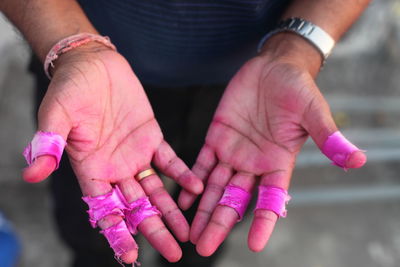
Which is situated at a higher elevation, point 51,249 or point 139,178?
point 139,178

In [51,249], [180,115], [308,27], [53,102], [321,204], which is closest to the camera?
[53,102]

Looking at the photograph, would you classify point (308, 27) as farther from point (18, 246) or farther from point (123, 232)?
point (18, 246)

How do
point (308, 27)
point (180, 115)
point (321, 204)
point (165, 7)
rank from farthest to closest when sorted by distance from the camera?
point (321, 204) < point (180, 115) < point (308, 27) < point (165, 7)

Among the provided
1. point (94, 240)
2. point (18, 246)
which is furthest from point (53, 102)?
point (18, 246)

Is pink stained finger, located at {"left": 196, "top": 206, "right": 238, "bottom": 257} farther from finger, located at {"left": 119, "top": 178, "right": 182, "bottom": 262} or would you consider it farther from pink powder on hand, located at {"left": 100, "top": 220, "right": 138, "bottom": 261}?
pink powder on hand, located at {"left": 100, "top": 220, "right": 138, "bottom": 261}

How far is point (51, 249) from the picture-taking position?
7.44 ft

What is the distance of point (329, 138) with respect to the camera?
113 centimetres

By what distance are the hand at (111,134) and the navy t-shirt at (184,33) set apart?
0.12 m

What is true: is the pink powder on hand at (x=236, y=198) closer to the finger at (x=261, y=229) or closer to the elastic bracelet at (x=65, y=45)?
the finger at (x=261, y=229)

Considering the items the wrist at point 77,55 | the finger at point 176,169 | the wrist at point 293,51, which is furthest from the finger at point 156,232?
the wrist at point 293,51

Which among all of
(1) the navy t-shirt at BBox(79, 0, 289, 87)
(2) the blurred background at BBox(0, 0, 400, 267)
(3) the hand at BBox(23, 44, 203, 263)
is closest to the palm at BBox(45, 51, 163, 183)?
(3) the hand at BBox(23, 44, 203, 263)

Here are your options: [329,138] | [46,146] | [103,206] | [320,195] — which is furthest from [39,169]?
[320,195]

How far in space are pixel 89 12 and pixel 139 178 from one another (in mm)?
553

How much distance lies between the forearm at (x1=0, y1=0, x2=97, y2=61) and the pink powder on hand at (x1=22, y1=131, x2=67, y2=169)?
31 centimetres
